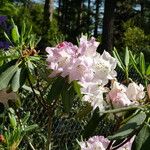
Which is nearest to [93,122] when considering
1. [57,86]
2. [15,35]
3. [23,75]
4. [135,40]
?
[57,86]

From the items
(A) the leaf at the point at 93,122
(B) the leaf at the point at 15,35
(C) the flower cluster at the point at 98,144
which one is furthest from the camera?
(B) the leaf at the point at 15,35

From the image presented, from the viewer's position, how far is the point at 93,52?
187 centimetres

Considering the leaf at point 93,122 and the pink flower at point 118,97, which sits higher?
the pink flower at point 118,97

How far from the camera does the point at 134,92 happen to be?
5.98 ft

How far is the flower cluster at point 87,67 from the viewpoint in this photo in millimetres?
1845

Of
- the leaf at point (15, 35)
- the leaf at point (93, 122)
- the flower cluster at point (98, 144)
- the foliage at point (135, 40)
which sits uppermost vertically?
the leaf at point (15, 35)

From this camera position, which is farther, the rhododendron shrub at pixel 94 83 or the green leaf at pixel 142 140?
the rhododendron shrub at pixel 94 83

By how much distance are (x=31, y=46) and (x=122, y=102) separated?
1.78 ft

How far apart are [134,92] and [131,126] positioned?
257 mm

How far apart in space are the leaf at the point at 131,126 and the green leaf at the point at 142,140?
0.03 m

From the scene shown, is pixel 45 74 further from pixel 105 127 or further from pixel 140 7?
pixel 140 7

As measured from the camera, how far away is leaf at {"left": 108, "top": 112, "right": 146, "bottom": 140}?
154 centimetres

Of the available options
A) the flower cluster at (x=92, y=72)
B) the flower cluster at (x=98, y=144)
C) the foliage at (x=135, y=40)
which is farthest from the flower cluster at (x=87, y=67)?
the foliage at (x=135, y=40)

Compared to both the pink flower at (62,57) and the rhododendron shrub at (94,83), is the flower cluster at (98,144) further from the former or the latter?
the pink flower at (62,57)
